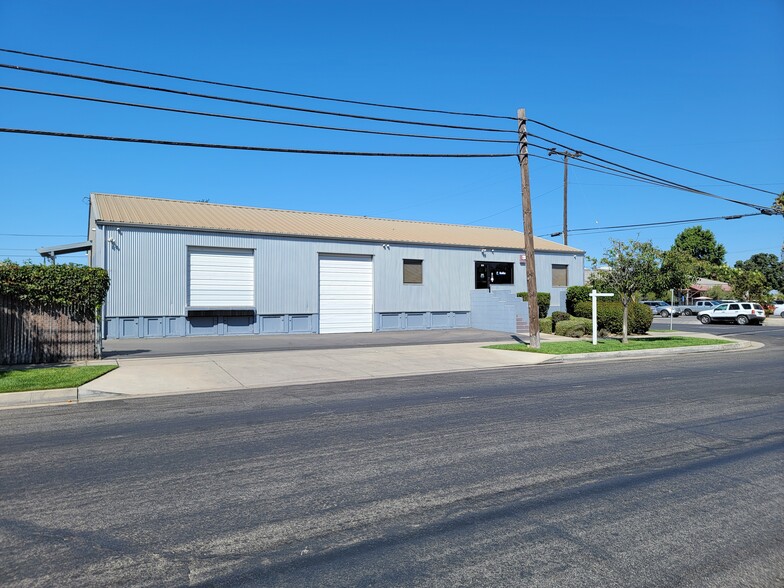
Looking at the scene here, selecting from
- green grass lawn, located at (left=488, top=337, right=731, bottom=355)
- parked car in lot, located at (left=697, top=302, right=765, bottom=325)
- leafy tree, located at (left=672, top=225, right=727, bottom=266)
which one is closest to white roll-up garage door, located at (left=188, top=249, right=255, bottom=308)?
green grass lawn, located at (left=488, top=337, right=731, bottom=355)

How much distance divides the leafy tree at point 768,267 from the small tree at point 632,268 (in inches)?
2327

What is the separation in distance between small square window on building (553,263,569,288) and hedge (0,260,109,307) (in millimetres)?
29212

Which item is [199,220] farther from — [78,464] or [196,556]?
[196,556]

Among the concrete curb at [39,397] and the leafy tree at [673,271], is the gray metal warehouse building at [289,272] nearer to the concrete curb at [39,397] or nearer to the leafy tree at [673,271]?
the leafy tree at [673,271]

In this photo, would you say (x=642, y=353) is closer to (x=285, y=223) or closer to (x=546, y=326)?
(x=546, y=326)

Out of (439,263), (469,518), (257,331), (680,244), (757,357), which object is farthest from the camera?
(680,244)

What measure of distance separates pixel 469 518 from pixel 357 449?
240cm

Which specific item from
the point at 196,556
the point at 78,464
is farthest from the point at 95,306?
the point at 196,556

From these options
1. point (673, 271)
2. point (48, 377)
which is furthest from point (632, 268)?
point (48, 377)

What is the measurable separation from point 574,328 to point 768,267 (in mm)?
68328

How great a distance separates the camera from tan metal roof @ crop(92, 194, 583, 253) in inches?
1047

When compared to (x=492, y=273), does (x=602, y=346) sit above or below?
below

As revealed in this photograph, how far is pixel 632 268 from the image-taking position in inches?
870

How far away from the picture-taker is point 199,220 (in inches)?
1101
